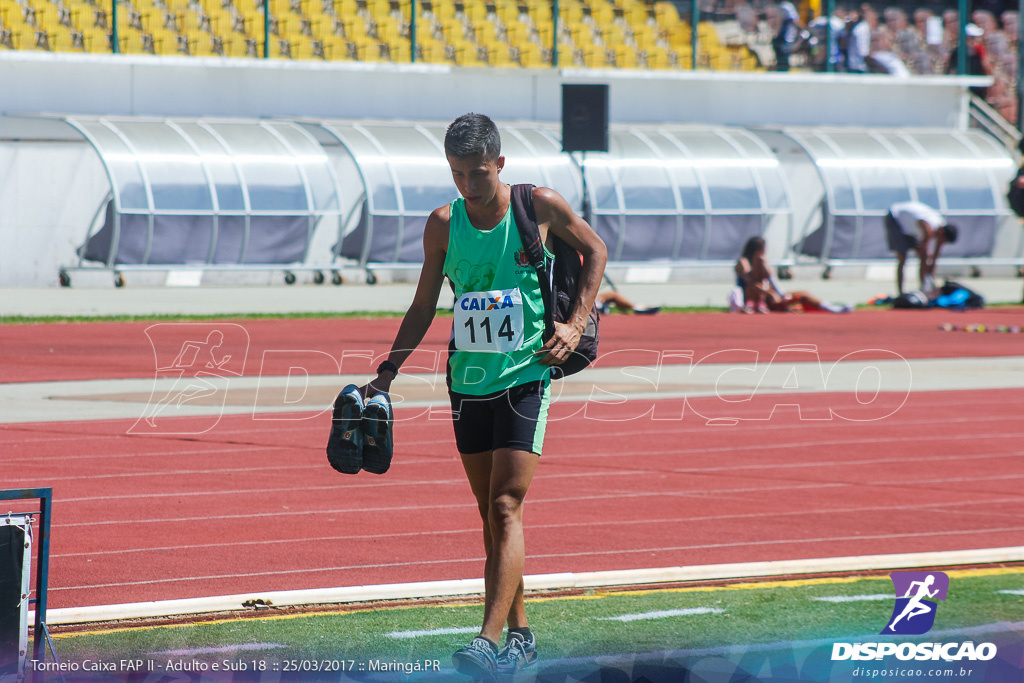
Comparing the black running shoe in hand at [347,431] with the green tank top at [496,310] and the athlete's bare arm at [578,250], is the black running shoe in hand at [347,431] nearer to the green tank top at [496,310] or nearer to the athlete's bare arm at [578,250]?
the green tank top at [496,310]

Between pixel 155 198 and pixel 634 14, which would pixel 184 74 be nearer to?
pixel 155 198

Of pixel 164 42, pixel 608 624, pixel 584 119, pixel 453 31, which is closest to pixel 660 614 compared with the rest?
pixel 608 624

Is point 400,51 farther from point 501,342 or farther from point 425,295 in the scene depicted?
point 501,342

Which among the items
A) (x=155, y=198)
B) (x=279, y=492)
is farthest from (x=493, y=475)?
(x=155, y=198)

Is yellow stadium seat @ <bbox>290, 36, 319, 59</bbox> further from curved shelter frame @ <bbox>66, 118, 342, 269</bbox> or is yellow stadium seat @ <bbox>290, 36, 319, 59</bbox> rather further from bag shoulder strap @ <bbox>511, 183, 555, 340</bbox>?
bag shoulder strap @ <bbox>511, 183, 555, 340</bbox>

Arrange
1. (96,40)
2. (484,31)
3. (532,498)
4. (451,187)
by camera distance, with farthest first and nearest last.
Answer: (484,31) → (451,187) → (96,40) → (532,498)

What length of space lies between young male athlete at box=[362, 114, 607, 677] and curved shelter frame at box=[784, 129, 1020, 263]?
3273 centimetres

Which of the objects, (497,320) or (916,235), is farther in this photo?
(916,235)

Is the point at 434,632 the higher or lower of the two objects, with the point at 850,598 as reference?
higher

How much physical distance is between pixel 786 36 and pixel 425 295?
117 feet

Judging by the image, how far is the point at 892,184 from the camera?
125 feet

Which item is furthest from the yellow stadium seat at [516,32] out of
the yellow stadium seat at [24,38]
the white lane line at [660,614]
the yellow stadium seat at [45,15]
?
the white lane line at [660,614]

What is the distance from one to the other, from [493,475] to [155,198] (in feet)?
84.5

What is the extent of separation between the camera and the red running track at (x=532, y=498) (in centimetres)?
742
